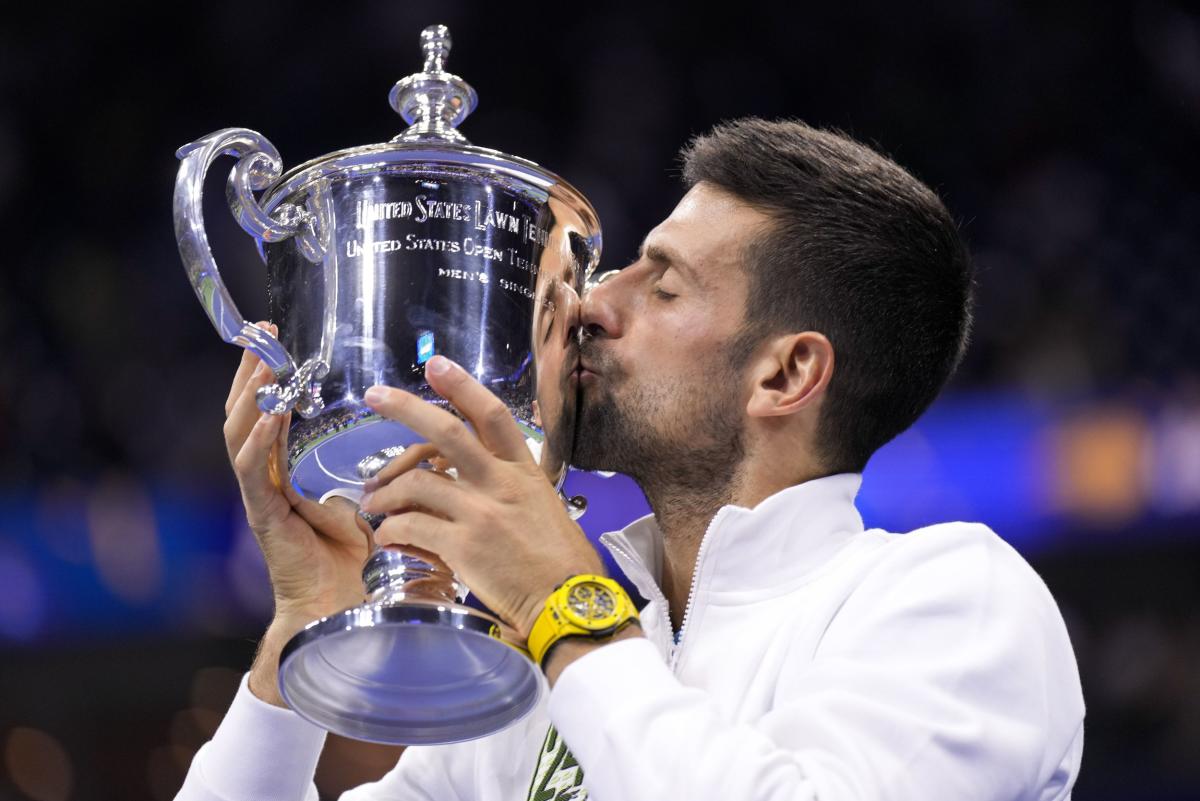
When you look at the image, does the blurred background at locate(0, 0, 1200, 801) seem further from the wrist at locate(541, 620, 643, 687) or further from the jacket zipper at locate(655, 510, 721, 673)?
the wrist at locate(541, 620, 643, 687)

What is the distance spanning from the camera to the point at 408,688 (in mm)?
1641

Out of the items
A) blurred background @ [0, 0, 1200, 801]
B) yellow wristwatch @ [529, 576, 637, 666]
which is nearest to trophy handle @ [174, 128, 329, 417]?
yellow wristwatch @ [529, 576, 637, 666]

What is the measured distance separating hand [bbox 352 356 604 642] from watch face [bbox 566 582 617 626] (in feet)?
0.09

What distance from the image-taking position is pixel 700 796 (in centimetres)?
133

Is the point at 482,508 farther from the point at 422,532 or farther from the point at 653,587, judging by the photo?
the point at 653,587

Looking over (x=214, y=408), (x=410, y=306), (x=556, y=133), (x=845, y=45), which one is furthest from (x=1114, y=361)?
(x=410, y=306)

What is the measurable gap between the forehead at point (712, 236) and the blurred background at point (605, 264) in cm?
238

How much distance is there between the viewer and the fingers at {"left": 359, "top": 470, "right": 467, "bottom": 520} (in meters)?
1.51

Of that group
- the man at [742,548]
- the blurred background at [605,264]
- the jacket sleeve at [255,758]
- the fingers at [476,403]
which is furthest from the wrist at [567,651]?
the blurred background at [605,264]

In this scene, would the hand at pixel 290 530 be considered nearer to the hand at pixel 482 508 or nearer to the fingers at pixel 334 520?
the fingers at pixel 334 520

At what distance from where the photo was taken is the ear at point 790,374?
1981 mm

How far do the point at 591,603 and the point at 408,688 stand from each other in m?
0.30

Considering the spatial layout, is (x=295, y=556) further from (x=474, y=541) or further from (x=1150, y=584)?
(x=1150, y=584)

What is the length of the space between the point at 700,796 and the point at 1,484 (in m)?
4.03
